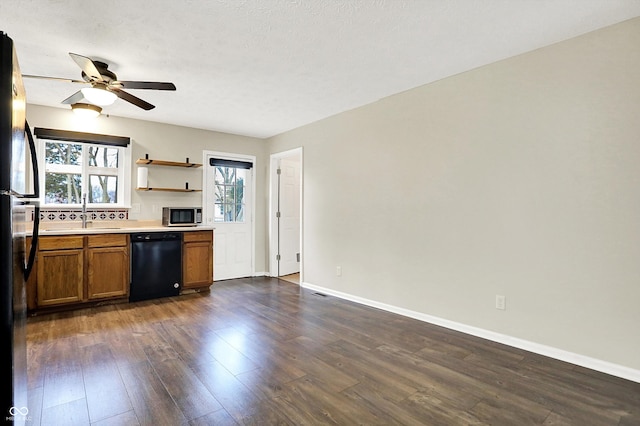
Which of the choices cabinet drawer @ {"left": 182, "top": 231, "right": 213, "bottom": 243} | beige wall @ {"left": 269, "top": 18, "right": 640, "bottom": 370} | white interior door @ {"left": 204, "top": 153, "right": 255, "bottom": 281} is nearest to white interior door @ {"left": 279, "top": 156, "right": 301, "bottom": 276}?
white interior door @ {"left": 204, "top": 153, "right": 255, "bottom": 281}

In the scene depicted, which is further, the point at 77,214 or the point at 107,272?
the point at 77,214

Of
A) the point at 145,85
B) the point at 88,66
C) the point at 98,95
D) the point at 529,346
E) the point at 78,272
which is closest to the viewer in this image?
the point at 88,66

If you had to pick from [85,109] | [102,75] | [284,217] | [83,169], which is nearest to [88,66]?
[102,75]

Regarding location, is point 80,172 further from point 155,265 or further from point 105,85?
point 105,85

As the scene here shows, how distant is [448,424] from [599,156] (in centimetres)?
220

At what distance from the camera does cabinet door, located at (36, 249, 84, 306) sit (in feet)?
11.9

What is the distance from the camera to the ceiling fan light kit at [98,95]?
2916 millimetres

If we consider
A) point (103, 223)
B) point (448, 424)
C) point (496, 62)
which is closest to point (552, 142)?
point (496, 62)

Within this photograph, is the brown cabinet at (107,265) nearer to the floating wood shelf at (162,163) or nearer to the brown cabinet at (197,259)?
the brown cabinet at (197,259)

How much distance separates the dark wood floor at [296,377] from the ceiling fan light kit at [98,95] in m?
2.19

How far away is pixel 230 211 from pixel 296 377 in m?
3.90

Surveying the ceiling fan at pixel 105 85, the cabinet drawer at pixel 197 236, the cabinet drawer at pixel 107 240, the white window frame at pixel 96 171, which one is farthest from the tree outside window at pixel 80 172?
Result: the ceiling fan at pixel 105 85

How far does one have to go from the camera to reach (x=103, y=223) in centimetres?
454

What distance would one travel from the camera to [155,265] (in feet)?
14.3
